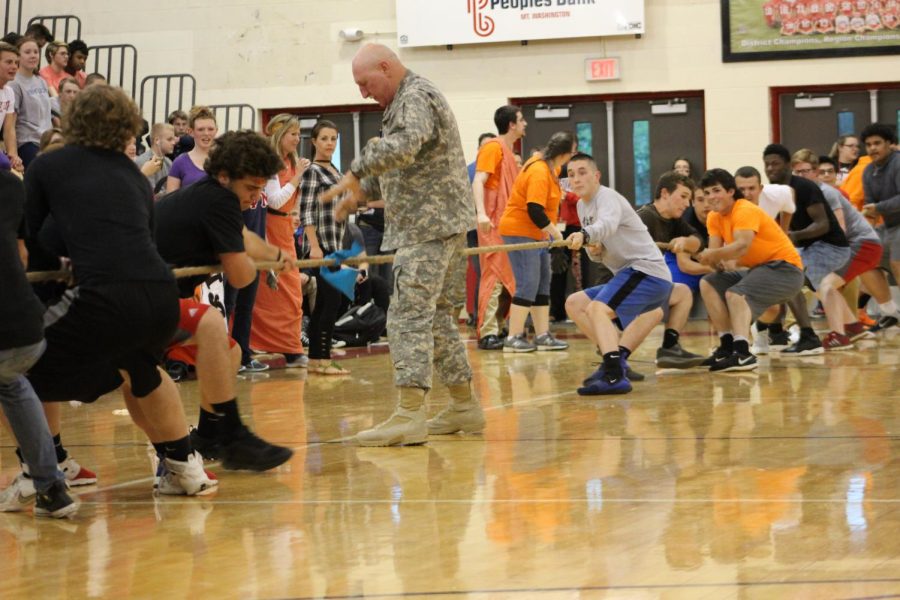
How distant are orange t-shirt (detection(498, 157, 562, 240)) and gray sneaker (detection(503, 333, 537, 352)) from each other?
2.53ft

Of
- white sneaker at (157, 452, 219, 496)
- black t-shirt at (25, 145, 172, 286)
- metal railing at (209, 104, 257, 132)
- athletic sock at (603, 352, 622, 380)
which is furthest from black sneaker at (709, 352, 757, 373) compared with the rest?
metal railing at (209, 104, 257, 132)

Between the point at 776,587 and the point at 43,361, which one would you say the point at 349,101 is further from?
the point at 776,587

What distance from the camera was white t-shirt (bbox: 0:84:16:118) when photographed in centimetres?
998

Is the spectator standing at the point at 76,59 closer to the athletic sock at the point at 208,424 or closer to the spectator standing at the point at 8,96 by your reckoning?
the spectator standing at the point at 8,96

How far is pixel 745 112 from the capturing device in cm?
1371

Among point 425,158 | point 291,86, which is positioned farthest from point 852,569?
point 291,86

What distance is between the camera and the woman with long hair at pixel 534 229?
9.48 meters

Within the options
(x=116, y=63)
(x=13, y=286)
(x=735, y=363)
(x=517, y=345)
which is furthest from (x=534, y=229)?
Answer: (x=116, y=63)

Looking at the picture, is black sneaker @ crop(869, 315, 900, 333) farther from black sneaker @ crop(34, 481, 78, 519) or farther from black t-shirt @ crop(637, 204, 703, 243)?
black sneaker @ crop(34, 481, 78, 519)

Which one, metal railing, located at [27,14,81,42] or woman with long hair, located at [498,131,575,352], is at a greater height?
metal railing, located at [27,14,81,42]

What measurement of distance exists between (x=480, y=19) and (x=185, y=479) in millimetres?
10018

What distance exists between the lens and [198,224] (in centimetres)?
481

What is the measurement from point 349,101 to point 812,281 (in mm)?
6381

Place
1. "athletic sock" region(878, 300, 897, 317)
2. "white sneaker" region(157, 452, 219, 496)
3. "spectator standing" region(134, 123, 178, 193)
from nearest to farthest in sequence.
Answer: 1. "white sneaker" region(157, 452, 219, 496)
2. "spectator standing" region(134, 123, 178, 193)
3. "athletic sock" region(878, 300, 897, 317)
